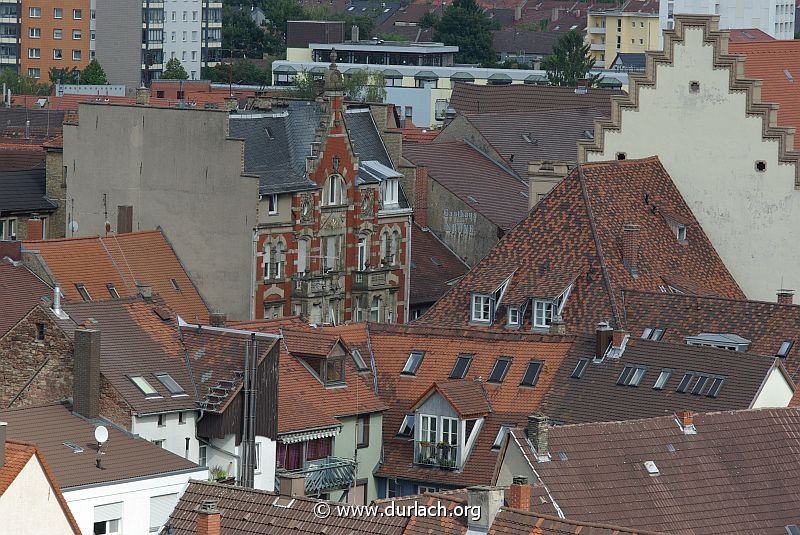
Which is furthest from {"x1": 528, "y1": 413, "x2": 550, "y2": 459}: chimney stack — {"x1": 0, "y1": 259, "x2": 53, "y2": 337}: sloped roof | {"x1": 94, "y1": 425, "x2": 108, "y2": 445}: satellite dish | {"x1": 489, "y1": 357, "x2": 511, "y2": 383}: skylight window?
{"x1": 0, "y1": 259, "x2": 53, "y2": 337}: sloped roof

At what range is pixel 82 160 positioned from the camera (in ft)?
346

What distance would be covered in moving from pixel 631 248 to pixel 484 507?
38486 millimetres

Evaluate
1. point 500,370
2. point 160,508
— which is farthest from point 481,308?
point 160,508

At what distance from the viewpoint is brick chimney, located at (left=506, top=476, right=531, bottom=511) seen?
5656 cm

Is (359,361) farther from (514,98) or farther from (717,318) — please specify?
(514,98)

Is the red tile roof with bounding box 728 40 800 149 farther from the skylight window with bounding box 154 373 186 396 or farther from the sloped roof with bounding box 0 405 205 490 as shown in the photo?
the sloped roof with bounding box 0 405 205 490

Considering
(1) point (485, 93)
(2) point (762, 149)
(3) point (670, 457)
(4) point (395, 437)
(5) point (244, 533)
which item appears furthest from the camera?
(1) point (485, 93)

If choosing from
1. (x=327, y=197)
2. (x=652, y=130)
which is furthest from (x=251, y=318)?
(x=652, y=130)

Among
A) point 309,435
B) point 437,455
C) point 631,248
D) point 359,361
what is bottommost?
point 437,455

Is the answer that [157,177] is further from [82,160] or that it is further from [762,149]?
[762,149]

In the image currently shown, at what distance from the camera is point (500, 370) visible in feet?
263

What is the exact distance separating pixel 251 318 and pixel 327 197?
21.2ft

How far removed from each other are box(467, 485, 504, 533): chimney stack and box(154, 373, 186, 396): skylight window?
23.6 m

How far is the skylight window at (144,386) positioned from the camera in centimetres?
7300
